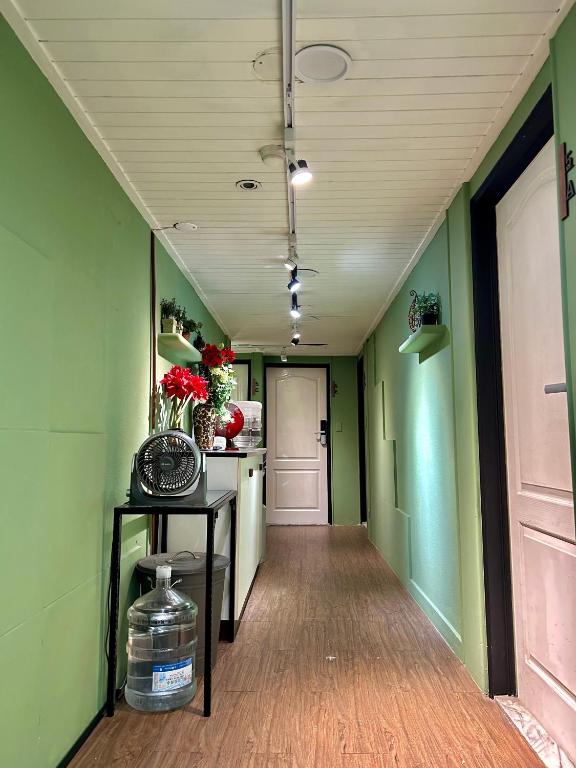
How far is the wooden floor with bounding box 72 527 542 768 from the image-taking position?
1923 millimetres

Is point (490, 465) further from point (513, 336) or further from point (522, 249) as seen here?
point (522, 249)

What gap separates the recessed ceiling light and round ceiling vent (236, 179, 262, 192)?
53cm

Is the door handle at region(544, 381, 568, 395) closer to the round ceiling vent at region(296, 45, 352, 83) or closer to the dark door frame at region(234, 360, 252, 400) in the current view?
the round ceiling vent at region(296, 45, 352, 83)

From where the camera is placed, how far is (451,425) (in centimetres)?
289

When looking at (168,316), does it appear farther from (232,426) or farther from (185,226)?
(232,426)

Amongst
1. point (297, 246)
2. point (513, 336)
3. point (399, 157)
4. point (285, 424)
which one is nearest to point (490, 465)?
point (513, 336)

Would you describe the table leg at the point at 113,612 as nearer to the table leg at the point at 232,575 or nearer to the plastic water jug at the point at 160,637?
the plastic water jug at the point at 160,637

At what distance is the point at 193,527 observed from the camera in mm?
3090

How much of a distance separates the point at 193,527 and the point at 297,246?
1806 mm

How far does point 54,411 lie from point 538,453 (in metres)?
1.76

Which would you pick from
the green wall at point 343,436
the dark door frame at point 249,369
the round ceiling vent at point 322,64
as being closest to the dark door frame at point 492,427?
the round ceiling vent at point 322,64

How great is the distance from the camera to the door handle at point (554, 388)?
1880 millimetres

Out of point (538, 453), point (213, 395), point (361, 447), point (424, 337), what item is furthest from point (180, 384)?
point (361, 447)

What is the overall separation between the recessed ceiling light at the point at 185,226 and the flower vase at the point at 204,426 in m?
1.13
